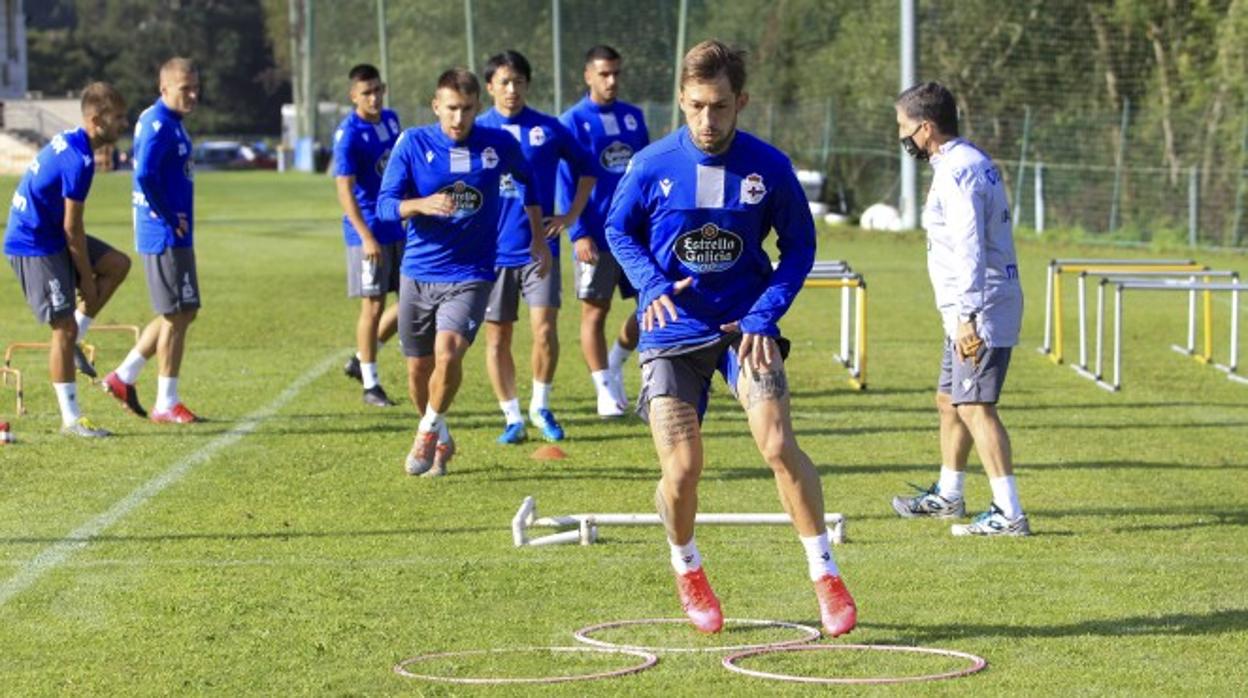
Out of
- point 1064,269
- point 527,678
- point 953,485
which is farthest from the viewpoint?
point 1064,269

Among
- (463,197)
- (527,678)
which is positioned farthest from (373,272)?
(527,678)

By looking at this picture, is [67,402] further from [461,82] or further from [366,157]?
[461,82]

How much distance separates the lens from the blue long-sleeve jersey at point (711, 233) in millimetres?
7277

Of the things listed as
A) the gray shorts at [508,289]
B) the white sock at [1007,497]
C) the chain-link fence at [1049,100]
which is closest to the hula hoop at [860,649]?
the white sock at [1007,497]

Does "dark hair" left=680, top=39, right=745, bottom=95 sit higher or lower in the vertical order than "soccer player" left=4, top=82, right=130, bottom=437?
higher

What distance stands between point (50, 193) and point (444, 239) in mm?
2856

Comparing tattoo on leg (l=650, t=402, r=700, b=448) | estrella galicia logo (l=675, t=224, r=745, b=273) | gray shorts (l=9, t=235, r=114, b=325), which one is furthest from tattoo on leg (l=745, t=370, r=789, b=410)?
gray shorts (l=9, t=235, r=114, b=325)

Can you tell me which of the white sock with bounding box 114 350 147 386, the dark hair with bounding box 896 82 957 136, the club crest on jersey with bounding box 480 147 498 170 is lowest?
the white sock with bounding box 114 350 147 386

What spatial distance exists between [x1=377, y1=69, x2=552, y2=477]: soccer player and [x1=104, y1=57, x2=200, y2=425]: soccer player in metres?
2.31

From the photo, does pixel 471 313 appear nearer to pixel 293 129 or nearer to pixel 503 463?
pixel 503 463

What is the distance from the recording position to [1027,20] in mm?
38125

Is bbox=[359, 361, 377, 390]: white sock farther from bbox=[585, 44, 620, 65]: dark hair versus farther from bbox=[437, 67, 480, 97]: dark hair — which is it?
bbox=[437, 67, 480, 97]: dark hair

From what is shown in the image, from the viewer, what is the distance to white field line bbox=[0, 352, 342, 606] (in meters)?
8.48

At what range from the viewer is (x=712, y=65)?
23.2 feet
